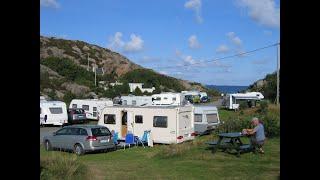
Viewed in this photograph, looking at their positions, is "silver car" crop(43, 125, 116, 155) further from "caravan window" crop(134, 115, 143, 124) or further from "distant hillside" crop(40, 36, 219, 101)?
"distant hillside" crop(40, 36, 219, 101)

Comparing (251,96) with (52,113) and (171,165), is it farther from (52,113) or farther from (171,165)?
(171,165)

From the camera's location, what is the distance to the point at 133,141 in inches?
853

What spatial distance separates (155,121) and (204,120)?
5.25 metres

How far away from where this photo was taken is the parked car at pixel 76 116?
34375 mm

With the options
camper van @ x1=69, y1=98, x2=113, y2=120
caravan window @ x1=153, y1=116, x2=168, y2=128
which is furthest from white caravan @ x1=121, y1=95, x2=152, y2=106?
caravan window @ x1=153, y1=116, x2=168, y2=128

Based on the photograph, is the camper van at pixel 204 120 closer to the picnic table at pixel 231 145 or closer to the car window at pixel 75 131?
the car window at pixel 75 131

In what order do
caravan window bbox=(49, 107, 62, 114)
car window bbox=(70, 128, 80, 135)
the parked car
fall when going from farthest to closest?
the parked car → caravan window bbox=(49, 107, 62, 114) → car window bbox=(70, 128, 80, 135)

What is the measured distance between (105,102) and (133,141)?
15.3 metres

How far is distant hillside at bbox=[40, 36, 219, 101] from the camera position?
65125 millimetres

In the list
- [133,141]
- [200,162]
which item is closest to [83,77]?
[133,141]

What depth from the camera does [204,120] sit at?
88.5 ft

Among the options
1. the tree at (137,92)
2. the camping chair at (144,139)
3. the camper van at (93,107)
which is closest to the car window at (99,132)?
the camping chair at (144,139)

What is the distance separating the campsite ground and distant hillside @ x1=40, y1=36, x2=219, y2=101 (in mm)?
36150
